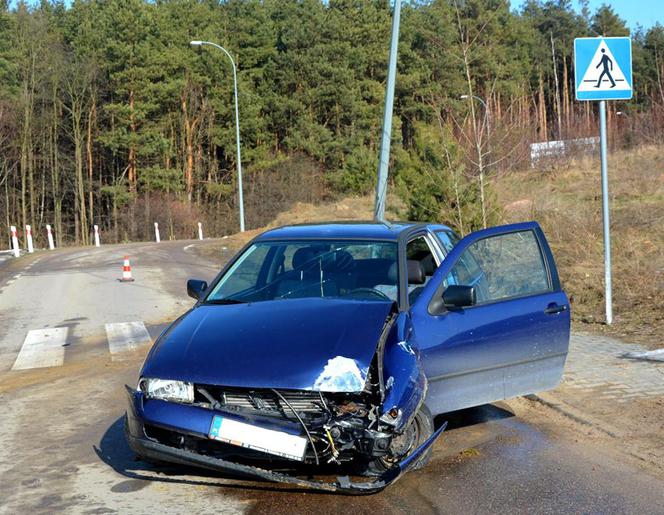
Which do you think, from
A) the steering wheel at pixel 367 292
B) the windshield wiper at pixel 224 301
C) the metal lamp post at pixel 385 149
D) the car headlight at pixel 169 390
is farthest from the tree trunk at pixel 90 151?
the car headlight at pixel 169 390

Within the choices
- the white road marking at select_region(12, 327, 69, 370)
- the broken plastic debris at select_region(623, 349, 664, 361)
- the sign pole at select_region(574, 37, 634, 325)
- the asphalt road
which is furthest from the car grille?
the sign pole at select_region(574, 37, 634, 325)

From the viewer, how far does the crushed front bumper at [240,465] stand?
471cm

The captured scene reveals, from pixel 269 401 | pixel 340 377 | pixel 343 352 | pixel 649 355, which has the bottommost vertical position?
pixel 649 355

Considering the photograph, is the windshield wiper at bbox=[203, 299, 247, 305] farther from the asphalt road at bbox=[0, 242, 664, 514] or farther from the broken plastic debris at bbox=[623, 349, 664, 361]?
the broken plastic debris at bbox=[623, 349, 664, 361]

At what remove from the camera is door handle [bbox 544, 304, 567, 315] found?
6523mm

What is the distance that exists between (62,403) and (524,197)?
55.0ft

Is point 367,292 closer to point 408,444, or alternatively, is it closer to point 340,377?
point 408,444

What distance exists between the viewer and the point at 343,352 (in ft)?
16.4

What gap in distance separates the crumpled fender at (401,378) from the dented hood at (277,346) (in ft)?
0.41

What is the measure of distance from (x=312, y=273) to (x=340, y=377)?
1673 mm

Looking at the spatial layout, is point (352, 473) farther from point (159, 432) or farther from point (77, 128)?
point (77, 128)

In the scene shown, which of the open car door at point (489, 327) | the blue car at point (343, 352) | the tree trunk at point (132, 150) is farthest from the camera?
the tree trunk at point (132, 150)

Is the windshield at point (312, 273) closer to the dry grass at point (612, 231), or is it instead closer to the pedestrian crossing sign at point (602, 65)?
the dry grass at point (612, 231)

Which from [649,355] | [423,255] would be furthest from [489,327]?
[649,355]
